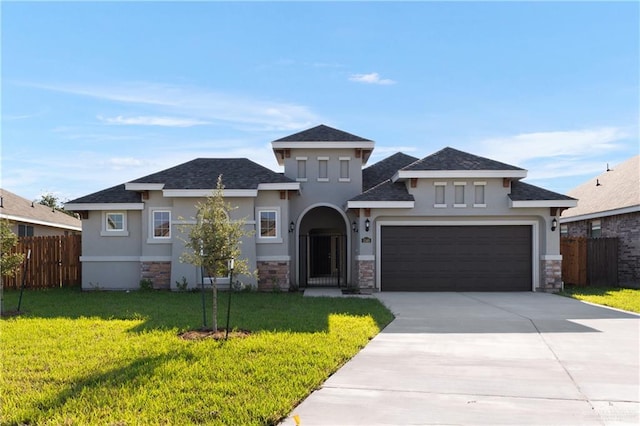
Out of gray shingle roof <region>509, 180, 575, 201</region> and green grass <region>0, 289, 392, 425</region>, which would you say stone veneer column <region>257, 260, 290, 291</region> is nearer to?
green grass <region>0, 289, 392, 425</region>

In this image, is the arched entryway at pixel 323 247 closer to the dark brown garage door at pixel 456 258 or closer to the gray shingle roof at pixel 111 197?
the dark brown garage door at pixel 456 258

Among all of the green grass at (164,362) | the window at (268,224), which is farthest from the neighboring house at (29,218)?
the green grass at (164,362)

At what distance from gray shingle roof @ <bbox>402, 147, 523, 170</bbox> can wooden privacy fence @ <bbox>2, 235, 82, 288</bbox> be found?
12405 millimetres

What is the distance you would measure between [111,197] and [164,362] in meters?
11.6

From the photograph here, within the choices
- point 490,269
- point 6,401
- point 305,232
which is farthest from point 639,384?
point 305,232

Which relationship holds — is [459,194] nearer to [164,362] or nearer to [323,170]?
[323,170]

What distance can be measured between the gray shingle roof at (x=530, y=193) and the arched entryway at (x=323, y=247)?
6.00 meters

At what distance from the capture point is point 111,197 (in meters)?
17.0

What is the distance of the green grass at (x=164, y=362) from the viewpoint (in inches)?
202

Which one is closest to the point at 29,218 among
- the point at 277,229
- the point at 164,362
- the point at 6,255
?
the point at 6,255

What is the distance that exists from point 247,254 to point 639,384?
11959mm

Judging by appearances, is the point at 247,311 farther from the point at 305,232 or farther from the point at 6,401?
the point at 305,232

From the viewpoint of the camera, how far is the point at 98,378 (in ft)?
20.2

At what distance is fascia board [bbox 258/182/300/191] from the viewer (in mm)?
16516
